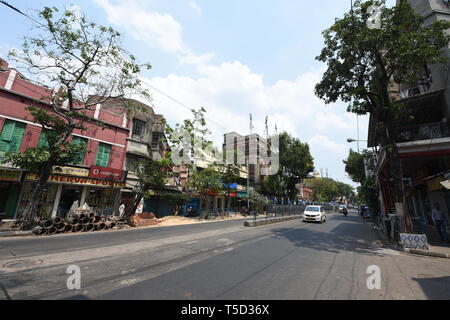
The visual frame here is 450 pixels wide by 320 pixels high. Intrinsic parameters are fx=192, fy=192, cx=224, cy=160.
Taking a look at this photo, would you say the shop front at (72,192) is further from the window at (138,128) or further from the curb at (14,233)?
the window at (138,128)

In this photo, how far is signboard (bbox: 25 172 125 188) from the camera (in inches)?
544

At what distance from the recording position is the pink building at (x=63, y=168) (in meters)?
13.6

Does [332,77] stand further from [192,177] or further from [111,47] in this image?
[192,177]

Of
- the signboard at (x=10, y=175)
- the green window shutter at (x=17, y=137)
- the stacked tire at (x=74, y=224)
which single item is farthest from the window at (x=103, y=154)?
the stacked tire at (x=74, y=224)

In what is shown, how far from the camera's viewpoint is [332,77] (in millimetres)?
11203

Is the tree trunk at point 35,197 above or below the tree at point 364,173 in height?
below

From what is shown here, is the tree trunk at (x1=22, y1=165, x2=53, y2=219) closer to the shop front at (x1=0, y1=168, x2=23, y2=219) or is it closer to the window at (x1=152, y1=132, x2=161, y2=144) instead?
the shop front at (x1=0, y1=168, x2=23, y2=219)

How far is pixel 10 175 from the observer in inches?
512

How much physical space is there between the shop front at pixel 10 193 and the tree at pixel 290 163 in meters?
34.6

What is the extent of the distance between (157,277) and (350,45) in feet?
42.9

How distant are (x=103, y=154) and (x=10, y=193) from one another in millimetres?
6664

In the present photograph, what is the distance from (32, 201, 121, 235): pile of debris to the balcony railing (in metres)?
21.0

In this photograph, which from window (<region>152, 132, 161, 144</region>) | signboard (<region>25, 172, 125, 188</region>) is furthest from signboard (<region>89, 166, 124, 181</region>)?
window (<region>152, 132, 161, 144</region>)
